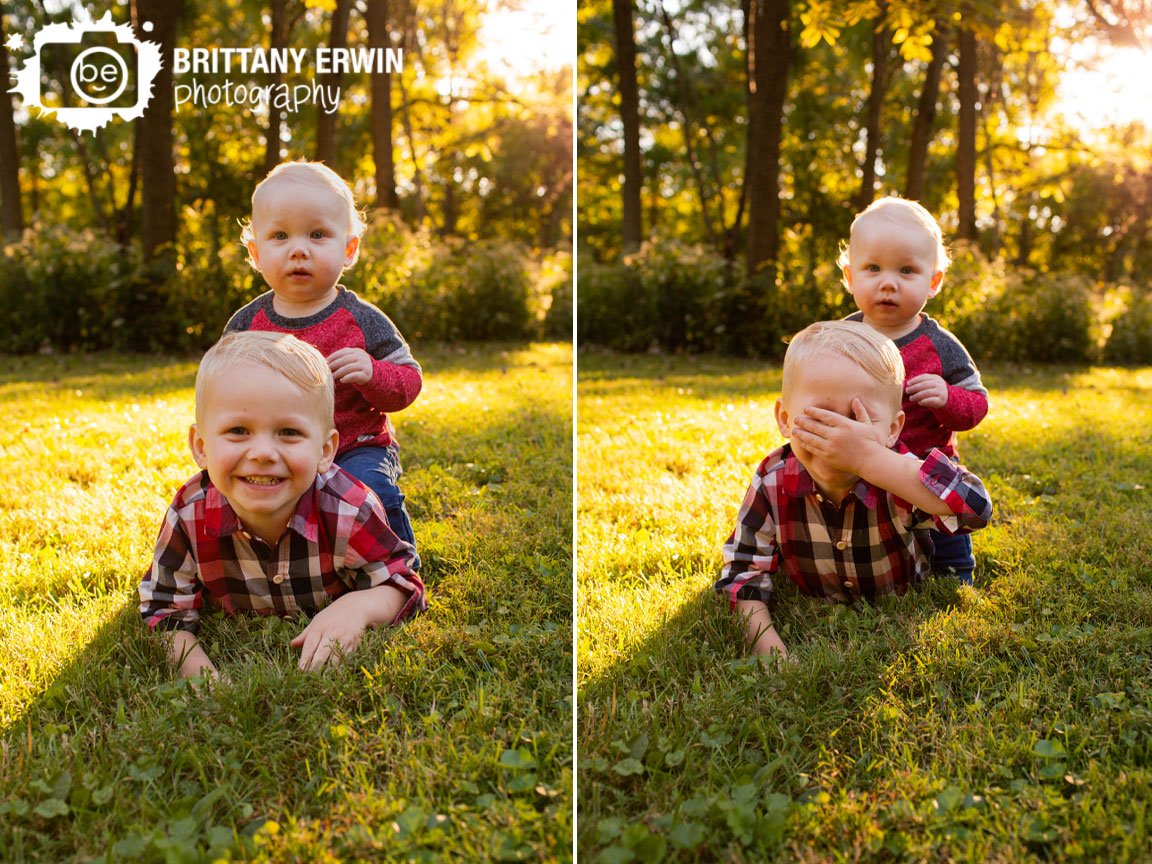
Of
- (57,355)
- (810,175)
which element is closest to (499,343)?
(57,355)

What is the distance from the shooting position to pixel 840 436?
2.38 m

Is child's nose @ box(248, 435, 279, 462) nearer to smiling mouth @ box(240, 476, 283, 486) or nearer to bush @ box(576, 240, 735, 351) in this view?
smiling mouth @ box(240, 476, 283, 486)

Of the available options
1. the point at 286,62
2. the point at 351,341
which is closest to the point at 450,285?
the point at 286,62

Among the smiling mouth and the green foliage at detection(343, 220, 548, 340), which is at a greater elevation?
the green foliage at detection(343, 220, 548, 340)

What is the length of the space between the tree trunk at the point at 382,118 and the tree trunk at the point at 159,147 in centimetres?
179

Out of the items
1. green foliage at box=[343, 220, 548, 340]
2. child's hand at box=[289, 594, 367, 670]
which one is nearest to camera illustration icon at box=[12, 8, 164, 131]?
green foliage at box=[343, 220, 548, 340]

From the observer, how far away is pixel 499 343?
1069 cm

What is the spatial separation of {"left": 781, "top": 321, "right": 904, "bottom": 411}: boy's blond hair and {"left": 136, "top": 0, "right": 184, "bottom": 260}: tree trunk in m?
7.51

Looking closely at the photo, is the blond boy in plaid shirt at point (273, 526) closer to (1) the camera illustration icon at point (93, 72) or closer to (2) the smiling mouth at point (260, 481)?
(2) the smiling mouth at point (260, 481)

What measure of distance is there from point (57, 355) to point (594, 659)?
28.4 ft

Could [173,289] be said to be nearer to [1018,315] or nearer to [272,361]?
[272,361]

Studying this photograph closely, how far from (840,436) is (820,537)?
0.39 metres

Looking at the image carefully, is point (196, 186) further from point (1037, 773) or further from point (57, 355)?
point (1037, 773)

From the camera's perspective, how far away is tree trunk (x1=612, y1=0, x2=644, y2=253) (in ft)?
39.7
